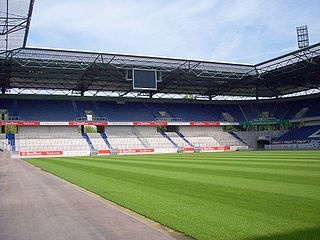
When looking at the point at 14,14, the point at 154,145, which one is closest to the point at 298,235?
the point at 14,14

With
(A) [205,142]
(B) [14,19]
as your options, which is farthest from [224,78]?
(B) [14,19]

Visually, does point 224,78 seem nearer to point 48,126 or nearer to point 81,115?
point 81,115

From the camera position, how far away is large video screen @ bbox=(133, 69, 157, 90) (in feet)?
162

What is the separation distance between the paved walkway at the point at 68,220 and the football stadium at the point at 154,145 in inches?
1.6

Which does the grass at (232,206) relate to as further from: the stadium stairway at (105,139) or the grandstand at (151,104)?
the stadium stairway at (105,139)

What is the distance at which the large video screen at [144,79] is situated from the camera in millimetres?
49500

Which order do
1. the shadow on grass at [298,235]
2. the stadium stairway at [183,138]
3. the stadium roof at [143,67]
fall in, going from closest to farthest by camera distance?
the shadow on grass at [298,235] → the stadium roof at [143,67] → the stadium stairway at [183,138]

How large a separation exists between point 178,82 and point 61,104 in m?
21.0

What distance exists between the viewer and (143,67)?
50.4 meters

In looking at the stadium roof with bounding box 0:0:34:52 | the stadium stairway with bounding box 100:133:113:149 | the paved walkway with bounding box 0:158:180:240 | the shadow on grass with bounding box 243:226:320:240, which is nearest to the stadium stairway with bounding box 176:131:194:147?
the stadium stairway with bounding box 100:133:113:149

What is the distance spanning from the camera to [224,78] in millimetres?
57250

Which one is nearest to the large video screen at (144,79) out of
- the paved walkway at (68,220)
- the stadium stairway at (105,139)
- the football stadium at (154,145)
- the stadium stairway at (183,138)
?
the football stadium at (154,145)

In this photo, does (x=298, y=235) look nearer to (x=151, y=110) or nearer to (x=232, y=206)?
(x=232, y=206)

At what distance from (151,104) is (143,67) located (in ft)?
71.0
